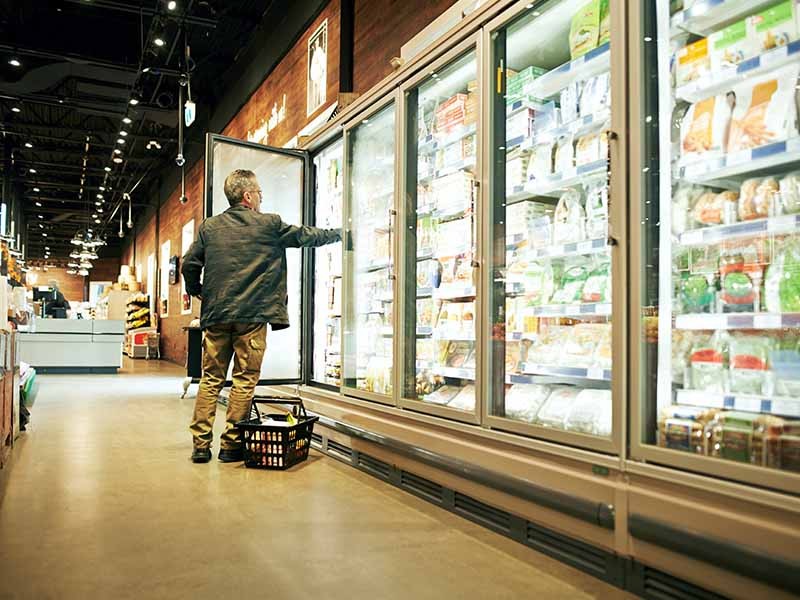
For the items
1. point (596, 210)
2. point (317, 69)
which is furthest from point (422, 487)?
point (317, 69)

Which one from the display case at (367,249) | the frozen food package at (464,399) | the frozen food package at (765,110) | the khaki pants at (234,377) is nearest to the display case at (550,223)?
the frozen food package at (464,399)

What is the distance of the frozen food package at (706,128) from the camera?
2221 mm

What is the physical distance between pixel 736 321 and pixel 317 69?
5.61 m

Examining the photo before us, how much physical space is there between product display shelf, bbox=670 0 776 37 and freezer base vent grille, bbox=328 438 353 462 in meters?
2.89

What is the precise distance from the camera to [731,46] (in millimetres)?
2209

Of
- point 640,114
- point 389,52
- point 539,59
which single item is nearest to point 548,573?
point 640,114

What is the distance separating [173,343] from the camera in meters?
16.2

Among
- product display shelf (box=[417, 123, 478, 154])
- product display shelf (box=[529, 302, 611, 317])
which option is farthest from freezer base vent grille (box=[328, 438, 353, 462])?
product display shelf (box=[417, 123, 478, 154])

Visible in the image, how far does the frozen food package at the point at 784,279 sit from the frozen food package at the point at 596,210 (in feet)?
2.50

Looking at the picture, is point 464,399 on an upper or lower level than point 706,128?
lower

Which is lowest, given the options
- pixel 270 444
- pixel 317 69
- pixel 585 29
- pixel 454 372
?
pixel 270 444

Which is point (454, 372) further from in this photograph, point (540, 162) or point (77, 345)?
point (77, 345)

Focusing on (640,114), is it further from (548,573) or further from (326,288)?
(326,288)

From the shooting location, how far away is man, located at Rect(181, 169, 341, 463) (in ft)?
13.6
